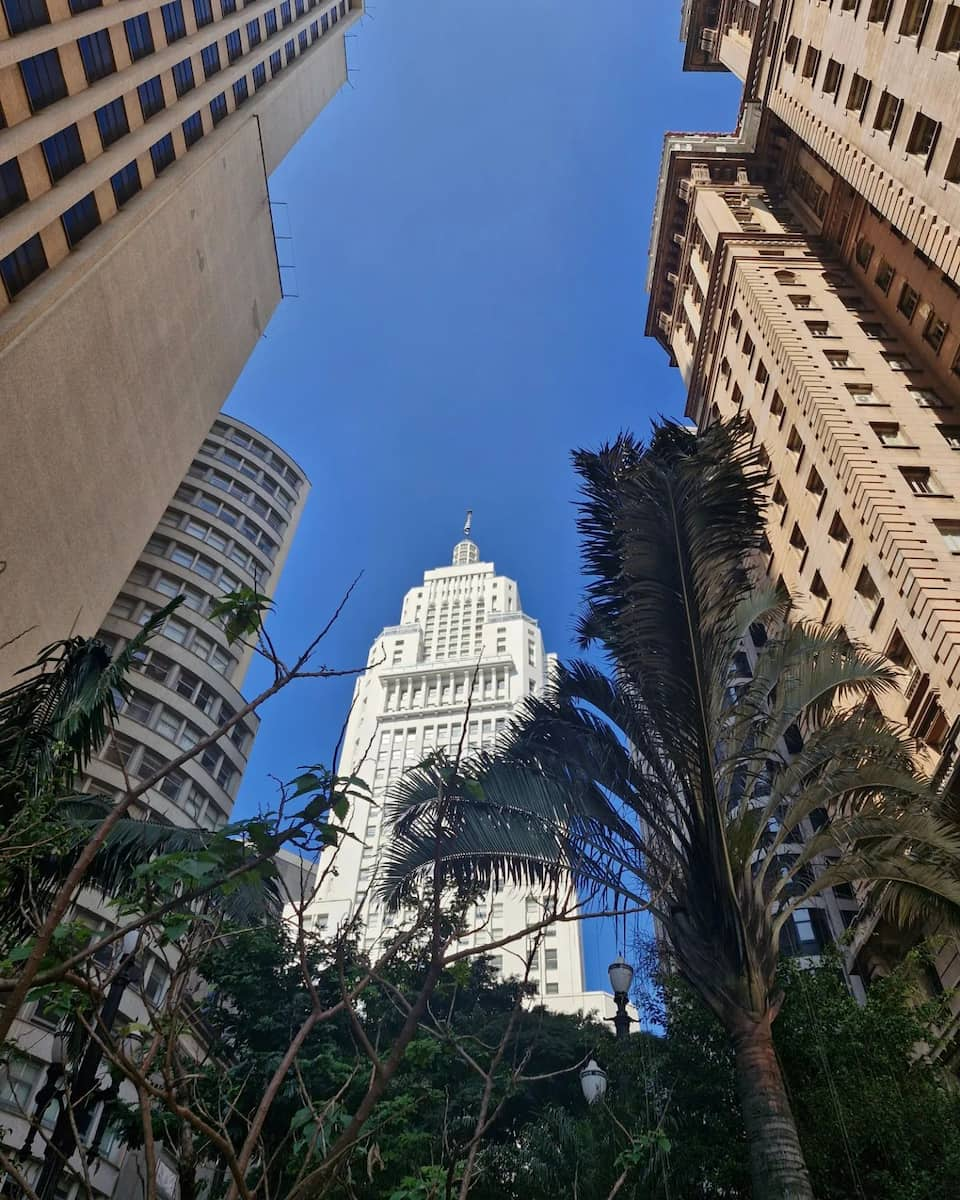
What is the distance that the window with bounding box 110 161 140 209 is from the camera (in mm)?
28766

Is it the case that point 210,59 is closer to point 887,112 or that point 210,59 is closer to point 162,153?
point 162,153

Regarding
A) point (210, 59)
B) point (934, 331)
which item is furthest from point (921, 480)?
point (210, 59)

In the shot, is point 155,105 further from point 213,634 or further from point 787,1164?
point 787,1164

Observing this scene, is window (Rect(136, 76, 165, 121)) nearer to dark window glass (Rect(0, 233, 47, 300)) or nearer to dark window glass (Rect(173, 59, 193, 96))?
dark window glass (Rect(173, 59, 193, 96))

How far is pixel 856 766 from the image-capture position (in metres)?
13.0

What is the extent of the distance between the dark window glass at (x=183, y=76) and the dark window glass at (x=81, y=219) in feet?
28.5

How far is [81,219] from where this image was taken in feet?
87.7

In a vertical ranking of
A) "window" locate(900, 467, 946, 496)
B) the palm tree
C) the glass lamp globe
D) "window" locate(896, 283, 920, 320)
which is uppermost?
"window" locate(896, 283, 920, 320)

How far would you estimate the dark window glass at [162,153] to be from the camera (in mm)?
31452

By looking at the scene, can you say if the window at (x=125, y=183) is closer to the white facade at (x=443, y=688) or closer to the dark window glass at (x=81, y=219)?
the dark window glass at (x=81, y=219)

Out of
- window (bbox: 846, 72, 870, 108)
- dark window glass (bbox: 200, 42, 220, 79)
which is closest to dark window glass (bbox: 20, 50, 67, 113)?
dark window glass (bbox: 200, 42, 220, 79)

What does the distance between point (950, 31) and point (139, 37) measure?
77.0ft

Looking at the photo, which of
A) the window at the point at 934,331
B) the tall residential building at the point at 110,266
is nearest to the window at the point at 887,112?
the window at the point at 934,331

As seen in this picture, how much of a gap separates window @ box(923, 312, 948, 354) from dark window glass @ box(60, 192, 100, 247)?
1016 inches
